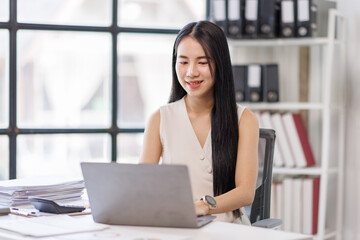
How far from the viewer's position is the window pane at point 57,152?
3307 millimetres

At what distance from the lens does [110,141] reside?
3.49m

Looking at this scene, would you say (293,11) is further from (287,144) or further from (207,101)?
(207,101)

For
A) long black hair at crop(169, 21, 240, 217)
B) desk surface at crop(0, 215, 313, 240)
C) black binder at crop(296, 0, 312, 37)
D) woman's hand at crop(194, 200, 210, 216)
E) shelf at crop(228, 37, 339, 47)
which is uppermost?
black binder at crop(296, 0, 312, 37)

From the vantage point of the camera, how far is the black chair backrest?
6.84ft

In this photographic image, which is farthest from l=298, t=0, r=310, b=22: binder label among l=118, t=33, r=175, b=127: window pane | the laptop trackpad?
the laptop trackpad

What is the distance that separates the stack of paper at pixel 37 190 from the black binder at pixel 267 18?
5.88ft

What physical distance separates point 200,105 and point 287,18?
1408mm

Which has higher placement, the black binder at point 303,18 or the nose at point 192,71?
the black binder at point 303,18

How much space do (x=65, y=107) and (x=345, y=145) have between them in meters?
1.76

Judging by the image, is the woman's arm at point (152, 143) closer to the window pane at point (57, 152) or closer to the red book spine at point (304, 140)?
the window pane at point (57, 152)

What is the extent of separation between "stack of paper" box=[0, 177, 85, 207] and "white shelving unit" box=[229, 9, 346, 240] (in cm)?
174

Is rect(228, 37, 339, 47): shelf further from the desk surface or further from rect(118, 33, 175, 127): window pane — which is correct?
the desk surface

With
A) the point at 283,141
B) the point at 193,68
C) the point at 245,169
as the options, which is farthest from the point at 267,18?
the point at 245,169

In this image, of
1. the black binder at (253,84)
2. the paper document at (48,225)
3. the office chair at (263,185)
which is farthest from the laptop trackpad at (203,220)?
the black binder at (253,84)
